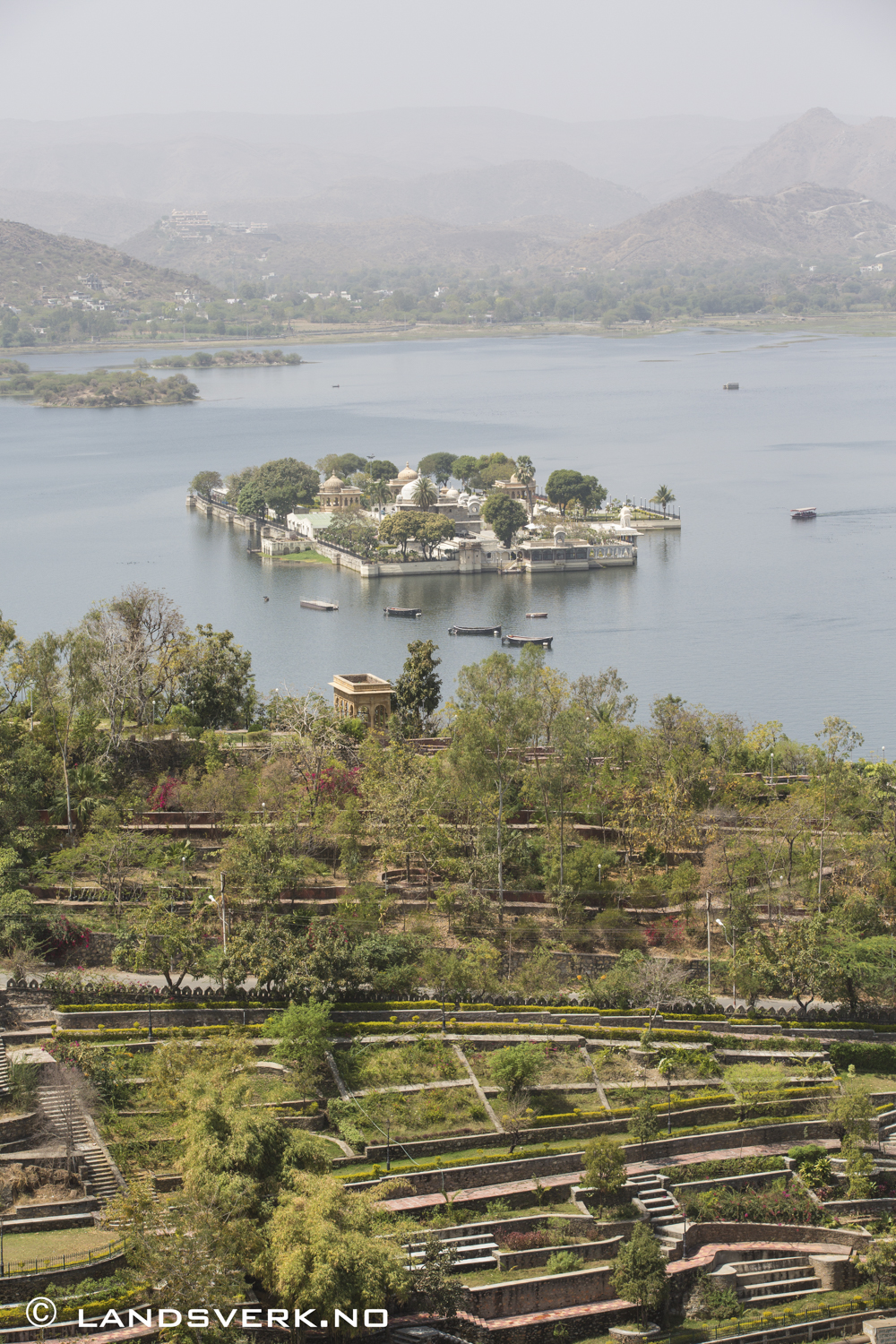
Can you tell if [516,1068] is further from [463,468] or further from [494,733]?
[463,468]

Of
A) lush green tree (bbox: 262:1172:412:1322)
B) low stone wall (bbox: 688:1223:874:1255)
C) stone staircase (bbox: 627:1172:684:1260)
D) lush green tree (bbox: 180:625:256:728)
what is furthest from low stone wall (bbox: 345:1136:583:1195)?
lush green tree (bbox: 180:625:256:728)

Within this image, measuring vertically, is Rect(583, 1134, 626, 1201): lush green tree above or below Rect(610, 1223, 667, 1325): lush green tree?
above

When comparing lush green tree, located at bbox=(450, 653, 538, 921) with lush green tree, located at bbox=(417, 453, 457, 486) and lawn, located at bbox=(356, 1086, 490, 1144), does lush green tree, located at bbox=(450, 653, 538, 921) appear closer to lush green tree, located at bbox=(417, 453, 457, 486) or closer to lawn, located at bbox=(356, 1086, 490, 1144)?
lawn, located at bbox=(356, 1086, 490, 1144)

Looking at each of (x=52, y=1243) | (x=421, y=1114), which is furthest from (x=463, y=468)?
(x=52, y=1243)

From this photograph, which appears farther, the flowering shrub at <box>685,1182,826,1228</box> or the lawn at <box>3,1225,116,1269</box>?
the flowering shrub at <box>685,1182,826,1228</box>

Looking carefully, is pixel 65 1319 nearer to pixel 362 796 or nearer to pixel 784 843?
pixel 362 796

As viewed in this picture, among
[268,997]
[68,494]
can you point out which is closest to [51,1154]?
[268,997]
